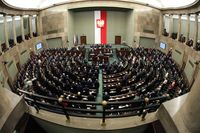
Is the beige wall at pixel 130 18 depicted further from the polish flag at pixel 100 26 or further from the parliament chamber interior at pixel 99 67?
the polish flag at pixel 100 26

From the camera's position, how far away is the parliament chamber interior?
4363 millimetres

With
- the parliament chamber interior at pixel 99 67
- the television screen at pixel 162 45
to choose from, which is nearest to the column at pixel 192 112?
the parliament chamber interior at pixel 99 67

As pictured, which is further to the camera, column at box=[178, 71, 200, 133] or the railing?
the railing

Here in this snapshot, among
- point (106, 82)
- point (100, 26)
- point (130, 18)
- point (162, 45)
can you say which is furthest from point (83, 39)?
point (106, 82)

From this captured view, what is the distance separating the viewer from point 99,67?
18.2 metres

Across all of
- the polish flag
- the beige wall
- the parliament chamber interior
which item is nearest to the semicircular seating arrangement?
the parliament chamber interior

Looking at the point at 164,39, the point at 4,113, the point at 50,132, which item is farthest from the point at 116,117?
the point at 164,39

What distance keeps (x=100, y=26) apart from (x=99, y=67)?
51.5 ft

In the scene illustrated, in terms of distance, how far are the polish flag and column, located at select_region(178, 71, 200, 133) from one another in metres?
29.8

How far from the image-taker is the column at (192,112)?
315 centimetres

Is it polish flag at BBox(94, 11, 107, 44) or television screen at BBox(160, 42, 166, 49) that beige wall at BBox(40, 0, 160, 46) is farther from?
polish flag at BBox(94, 11, 107, 44)

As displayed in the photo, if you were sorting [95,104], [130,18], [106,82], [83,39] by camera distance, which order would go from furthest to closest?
[83,39] < [130,18] < [106,82] < [95,104]

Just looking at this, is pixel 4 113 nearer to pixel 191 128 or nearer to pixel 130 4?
pixel 191 128

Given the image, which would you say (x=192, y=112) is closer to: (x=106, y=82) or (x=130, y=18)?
(x=106, y=82)
